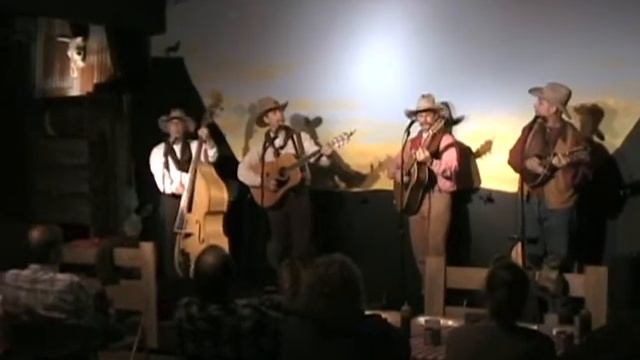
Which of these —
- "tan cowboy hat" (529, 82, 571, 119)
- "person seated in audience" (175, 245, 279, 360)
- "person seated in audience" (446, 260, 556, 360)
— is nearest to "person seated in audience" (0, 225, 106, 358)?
"person seated in audience" (175, 245, 279, 360)

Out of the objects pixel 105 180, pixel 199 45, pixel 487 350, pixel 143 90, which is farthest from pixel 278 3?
pixel 487 350

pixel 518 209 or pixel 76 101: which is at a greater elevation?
pixel 76 101

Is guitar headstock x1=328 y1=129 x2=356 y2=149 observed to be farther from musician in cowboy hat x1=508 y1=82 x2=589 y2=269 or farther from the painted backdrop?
musician in cowboy hat x1=508 y1=82 x2=589 y2=269

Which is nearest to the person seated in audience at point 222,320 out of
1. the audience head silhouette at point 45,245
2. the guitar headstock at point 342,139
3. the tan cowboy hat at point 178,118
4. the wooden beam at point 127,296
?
the audience head silhouette at point 45,245

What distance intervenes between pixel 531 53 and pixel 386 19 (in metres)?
1.16

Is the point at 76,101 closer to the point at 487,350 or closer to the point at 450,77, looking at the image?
Result: the point at 450,77

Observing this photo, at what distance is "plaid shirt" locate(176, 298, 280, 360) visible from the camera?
321cm

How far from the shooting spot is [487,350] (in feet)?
10.2

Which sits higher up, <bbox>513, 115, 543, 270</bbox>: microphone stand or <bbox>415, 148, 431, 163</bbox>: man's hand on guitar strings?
<bbox>415, 148, 431, 163</bbox>: man's hand on guitar strings

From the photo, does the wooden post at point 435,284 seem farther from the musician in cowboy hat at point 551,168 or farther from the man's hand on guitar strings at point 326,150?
the man's hand on guitar strings at point 326,150

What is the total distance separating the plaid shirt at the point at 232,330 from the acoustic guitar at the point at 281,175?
12.6ft

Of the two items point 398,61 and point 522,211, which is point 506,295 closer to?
point 522,211

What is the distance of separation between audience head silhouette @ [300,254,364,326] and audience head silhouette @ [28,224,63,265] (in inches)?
57.5

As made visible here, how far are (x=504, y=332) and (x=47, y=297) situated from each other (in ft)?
6.14
